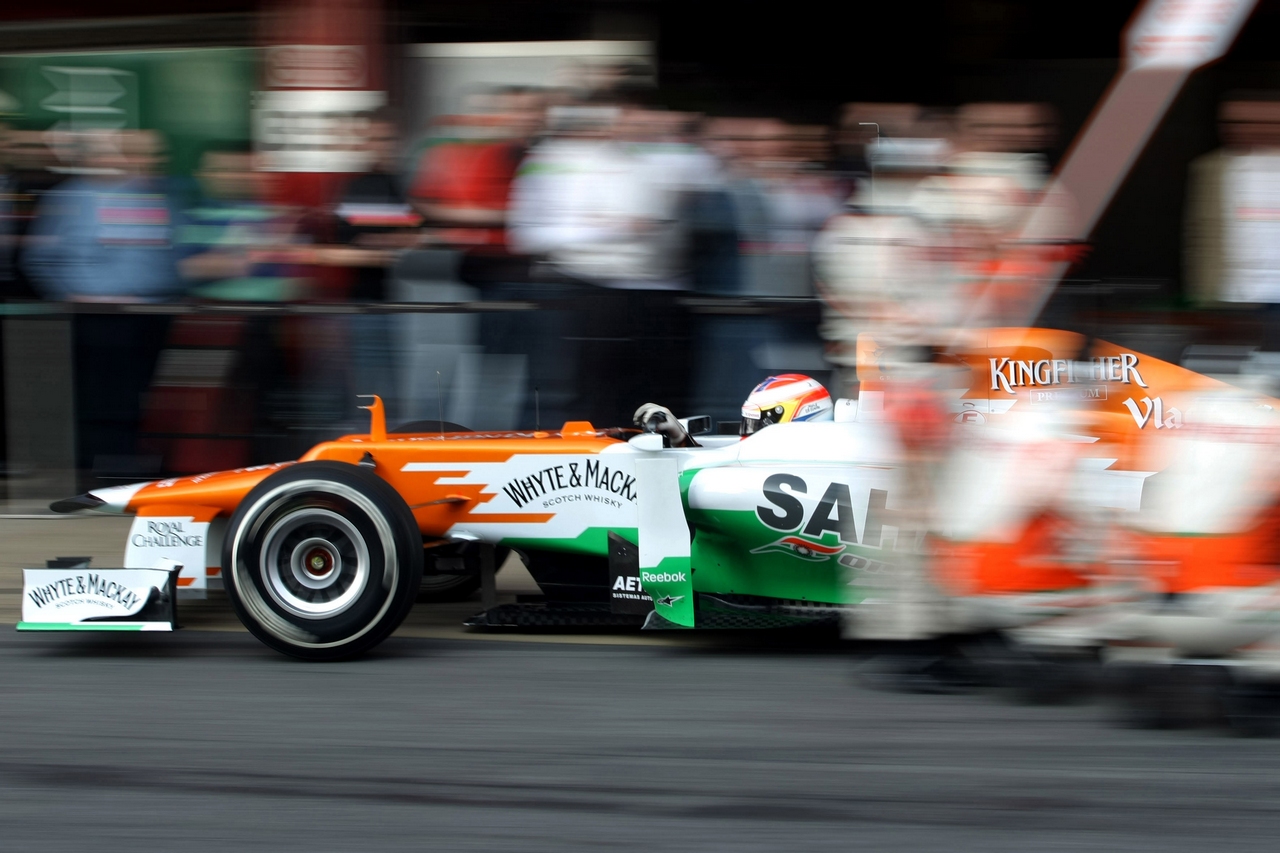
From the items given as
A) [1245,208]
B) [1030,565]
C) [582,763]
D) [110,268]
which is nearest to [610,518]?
[582,763]

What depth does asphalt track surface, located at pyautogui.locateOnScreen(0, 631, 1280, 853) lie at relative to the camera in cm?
338

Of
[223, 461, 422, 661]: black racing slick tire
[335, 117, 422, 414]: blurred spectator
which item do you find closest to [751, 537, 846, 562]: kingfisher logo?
[223, 461, 422, 661]: black racing slick tire

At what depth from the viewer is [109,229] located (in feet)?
24.3

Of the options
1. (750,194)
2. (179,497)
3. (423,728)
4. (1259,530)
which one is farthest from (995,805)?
(750,194)

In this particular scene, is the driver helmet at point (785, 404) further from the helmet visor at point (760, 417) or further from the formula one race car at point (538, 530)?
the formula one race car at point (538, 530)

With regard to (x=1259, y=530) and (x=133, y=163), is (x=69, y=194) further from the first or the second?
(x=1259, y=530)

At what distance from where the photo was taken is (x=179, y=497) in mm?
5160

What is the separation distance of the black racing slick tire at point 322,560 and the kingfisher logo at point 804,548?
1166mm

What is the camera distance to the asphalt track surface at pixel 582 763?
3383 millimetres

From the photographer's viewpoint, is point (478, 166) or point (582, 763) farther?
point (478, 166)

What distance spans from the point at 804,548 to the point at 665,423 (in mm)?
781

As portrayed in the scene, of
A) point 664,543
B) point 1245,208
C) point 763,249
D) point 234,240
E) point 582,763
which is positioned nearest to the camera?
point 582,763

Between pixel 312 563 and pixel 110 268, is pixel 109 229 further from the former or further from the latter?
pixel 312 563

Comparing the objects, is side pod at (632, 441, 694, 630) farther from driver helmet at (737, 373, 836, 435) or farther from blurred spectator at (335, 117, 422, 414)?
blurred spectator at (335, 117, 422, 414)
